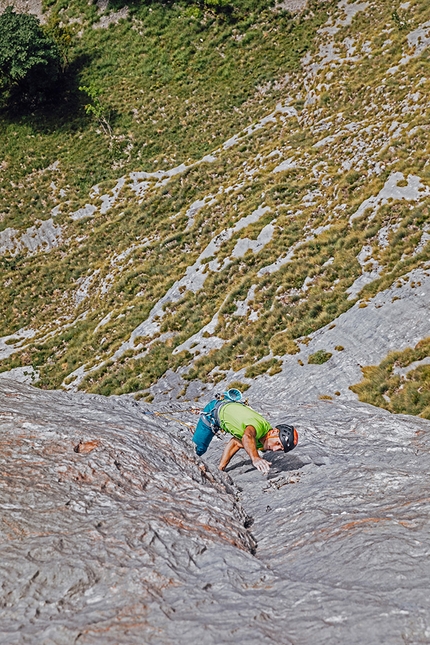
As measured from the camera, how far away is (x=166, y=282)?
38.5 metres

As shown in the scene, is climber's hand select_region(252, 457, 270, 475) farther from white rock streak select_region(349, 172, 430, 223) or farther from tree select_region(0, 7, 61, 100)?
tree select_region(0, 7, 61, 100)

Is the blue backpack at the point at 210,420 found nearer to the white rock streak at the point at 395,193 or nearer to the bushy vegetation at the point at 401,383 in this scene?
the bushy vegetation at the point at 401,383

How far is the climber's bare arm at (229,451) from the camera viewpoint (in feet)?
36.9

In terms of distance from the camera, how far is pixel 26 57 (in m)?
63.6

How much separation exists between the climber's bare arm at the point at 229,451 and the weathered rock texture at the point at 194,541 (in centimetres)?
28

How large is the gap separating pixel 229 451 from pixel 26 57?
67.5 metres

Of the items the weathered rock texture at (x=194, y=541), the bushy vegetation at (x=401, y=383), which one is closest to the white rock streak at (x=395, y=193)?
the bushy vegetation at (x=401, y=383)

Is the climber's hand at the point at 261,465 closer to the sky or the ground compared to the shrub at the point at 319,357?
closer to the sky

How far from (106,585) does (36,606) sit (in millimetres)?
735

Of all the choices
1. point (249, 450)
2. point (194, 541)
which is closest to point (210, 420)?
point (249, 450)

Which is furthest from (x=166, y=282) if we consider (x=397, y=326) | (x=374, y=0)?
(x=374, y=0)

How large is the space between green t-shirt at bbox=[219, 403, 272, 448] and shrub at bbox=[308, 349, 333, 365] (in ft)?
42.3

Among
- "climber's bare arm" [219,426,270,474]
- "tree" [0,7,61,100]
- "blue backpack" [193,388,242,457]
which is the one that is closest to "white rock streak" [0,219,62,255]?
"tree" [0,7,61,100]

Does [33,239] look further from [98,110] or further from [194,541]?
[194,541]
